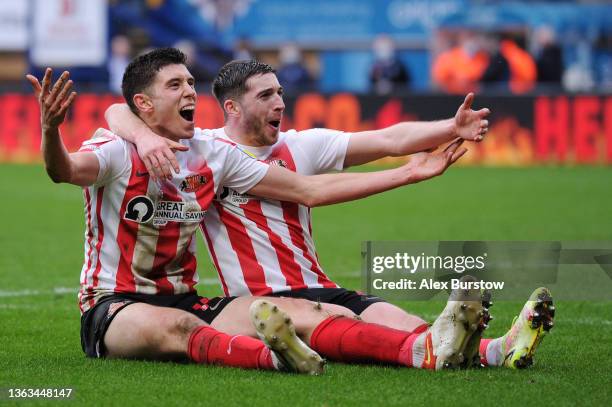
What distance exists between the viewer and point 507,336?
18.4 ft

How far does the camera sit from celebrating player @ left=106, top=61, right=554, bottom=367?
582cm

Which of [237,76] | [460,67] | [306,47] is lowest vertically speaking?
[237,76]

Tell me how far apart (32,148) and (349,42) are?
12.9 m

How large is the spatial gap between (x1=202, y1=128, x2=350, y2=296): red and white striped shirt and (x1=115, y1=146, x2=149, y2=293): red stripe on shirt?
0.48 meters

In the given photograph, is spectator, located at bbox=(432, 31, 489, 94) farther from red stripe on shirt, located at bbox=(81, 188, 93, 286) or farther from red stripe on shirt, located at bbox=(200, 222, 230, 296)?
red stripe on shirt, located at bbox=(81, 188, 93, 286)

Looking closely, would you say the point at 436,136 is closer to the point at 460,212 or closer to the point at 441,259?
the point at 441,259

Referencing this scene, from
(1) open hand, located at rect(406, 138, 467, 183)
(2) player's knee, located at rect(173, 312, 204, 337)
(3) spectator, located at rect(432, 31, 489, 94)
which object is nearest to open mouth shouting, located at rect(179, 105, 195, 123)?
(2) player's knee, located at rect(173, 312, 204, 337)

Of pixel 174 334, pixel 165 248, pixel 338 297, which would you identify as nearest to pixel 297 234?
pixel 338 297

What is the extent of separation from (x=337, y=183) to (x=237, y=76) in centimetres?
87

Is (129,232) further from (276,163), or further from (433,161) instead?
(433,161)

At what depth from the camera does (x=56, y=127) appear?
5230 millimetres

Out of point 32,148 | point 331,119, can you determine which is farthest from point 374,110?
point 32,148

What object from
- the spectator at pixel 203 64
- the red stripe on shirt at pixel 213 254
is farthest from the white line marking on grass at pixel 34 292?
the spectator at pixel 203 64

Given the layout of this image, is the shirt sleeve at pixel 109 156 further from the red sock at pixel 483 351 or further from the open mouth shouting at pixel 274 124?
the red sock at pixel 483 351
